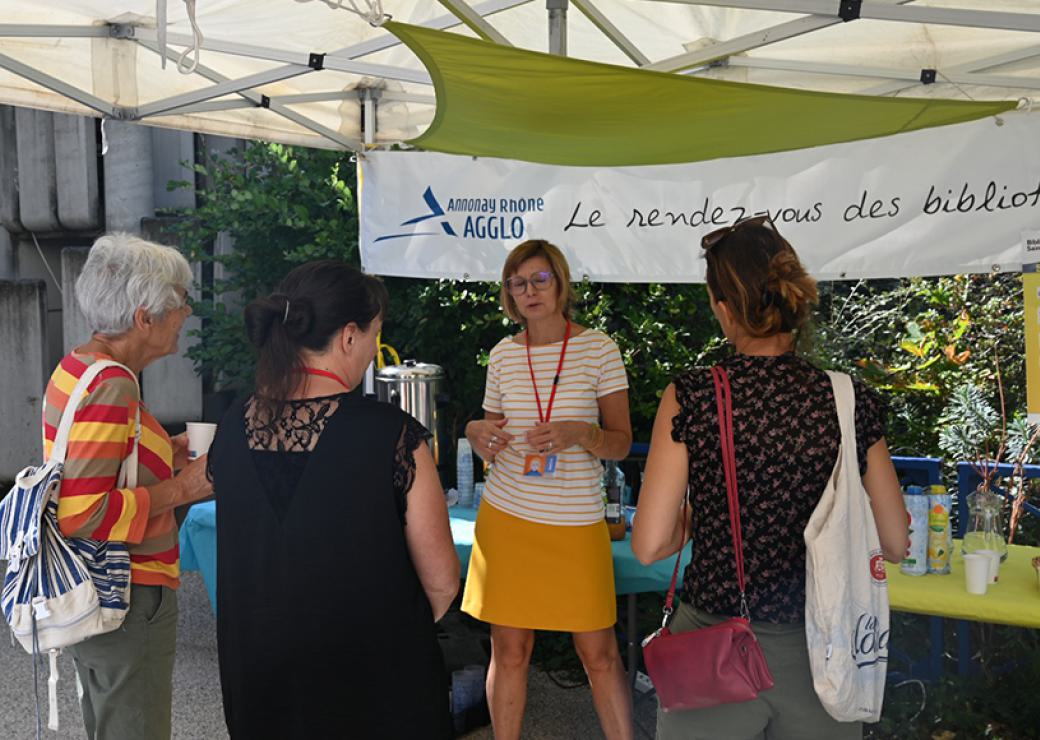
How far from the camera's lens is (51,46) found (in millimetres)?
3785

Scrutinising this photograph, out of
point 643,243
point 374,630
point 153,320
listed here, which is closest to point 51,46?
point 153,320

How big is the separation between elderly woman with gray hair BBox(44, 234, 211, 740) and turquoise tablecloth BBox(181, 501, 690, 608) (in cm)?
115

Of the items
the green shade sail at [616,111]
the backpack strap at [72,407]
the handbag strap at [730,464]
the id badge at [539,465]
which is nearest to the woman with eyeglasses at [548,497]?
the id badge at [539,465]

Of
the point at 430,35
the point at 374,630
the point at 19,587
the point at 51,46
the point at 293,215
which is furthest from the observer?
the point at 293,215

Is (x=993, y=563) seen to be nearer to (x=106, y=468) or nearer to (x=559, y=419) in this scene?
(x=559, y=419)

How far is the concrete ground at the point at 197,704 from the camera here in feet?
12.8

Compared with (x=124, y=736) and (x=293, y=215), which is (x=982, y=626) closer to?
(x=124, y=736)

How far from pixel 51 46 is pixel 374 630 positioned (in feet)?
9.80

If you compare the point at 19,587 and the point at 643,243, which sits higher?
the point at 643,243

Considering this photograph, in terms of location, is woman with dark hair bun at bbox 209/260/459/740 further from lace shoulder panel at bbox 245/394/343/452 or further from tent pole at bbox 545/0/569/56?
tent pole at bbox 545/0/569/56

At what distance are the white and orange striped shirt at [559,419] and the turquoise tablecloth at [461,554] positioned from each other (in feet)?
0.84

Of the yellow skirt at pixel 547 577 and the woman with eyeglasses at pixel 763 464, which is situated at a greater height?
the woman with eyeglasses at pixel 763 464

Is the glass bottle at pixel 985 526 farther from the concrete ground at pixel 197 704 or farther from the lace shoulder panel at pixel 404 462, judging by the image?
the lace shoulder panel at pixel 404 462

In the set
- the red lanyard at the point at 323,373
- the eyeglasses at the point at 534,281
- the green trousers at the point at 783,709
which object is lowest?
the green trousers at the point at 783,709
